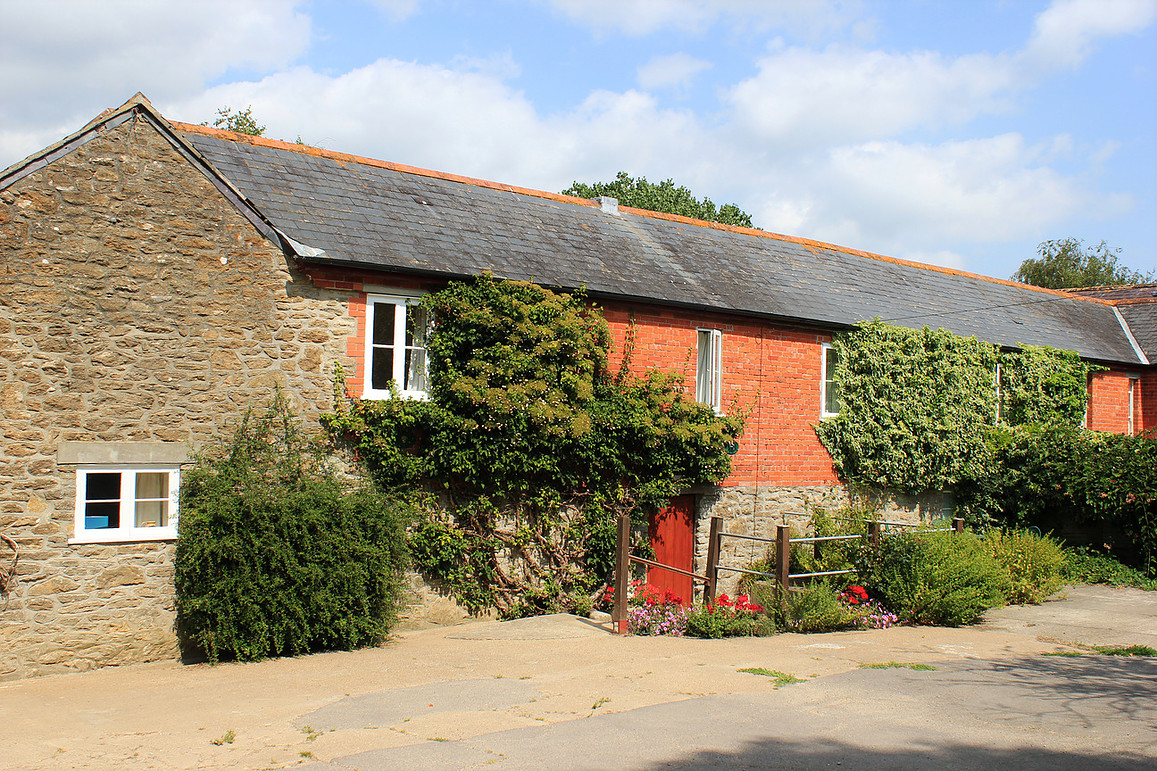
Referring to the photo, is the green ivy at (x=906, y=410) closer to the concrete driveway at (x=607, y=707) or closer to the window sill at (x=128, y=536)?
the concrete driveway at (x=607, y=707)

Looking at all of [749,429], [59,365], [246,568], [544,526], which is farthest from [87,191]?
[749,429]

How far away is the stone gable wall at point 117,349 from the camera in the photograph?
10469 mm

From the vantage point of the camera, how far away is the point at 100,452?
10789 millimetres

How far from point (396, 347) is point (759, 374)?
6.64 m

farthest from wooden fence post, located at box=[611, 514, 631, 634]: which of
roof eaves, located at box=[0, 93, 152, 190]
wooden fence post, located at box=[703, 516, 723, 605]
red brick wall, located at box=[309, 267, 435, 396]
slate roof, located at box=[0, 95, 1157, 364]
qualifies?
roof eaves, located at box=[0, 93, 152, 190]

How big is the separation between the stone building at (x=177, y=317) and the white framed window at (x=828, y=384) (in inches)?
69.9

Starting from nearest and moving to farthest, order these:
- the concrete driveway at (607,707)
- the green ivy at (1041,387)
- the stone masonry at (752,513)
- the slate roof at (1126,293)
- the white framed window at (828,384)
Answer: the concrete driveway at (607,707) → the stone masonry at (752,513) → the white framed window at (828,384) → the green ivy at (1041,387) → the slate roof at (1126,293)

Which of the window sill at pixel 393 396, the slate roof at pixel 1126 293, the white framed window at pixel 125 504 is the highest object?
the slate roof at pixel 1126 293

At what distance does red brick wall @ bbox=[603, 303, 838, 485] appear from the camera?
1502 centimetres

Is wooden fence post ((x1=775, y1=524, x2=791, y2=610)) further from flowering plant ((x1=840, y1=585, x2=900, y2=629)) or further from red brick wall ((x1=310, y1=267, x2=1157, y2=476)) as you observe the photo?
red brick wall ((x1=310, y1=267, x2=1157, y2=476))

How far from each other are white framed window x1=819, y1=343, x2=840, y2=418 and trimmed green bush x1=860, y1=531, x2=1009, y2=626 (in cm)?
390

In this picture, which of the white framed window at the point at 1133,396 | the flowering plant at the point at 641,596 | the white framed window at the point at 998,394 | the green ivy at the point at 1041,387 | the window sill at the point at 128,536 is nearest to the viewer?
the window sill at the point at 128,536

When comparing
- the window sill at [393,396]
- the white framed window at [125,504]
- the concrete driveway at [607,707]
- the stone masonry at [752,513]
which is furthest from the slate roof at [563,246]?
the concrete driveway at [607,707]

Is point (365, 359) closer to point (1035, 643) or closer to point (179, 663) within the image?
point (179, 663)
